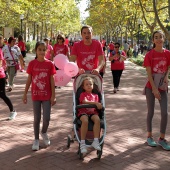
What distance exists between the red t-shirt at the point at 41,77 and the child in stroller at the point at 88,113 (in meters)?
0.59

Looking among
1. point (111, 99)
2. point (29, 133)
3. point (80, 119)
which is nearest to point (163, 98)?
point (80, 119)

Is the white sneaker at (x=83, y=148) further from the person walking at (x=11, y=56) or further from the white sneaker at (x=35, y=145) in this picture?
the person walking at (x=11, y=56)

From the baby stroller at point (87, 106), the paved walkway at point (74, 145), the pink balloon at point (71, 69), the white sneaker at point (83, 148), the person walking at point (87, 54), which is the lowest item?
the paved walkway at point (74, 145)

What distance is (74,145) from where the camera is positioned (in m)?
6.18

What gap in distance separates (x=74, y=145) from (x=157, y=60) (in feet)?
6.74

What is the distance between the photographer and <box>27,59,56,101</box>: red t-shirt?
19.3 feet

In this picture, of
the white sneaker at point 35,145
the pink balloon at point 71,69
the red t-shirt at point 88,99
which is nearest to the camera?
the red t-shirt at point 88,99

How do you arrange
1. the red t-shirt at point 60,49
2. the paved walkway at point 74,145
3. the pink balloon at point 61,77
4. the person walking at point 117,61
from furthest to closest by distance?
the red t-shirt at point 60,49 → the person walking at point 117,61 → the pink balloon at point 61,77 → the paved walkway at point 74,145

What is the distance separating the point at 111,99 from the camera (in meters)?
11.2

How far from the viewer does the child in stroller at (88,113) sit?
5.39m

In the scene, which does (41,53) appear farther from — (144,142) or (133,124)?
(133,124)

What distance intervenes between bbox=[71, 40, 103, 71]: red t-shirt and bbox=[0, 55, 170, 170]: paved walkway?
56.2 inches

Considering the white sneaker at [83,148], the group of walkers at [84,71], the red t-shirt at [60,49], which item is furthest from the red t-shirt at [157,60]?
the red t-shirt at [60,49]

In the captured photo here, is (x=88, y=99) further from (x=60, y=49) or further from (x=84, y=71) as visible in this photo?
(x=60, y=49)
